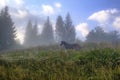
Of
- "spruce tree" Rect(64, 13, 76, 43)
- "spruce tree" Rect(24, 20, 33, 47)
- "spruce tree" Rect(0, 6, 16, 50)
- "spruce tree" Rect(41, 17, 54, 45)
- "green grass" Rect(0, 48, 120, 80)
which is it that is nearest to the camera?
"green grass" Rect(0, 48, 120, 80)

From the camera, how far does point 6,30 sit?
57406 mm

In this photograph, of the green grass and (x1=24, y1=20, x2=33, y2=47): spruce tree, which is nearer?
the green grass

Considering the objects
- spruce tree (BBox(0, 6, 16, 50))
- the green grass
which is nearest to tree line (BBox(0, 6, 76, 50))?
spruce tree (BBox(0, 6, 16, 50))

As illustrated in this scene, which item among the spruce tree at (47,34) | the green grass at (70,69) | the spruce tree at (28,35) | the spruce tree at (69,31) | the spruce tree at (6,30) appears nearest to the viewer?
the green grass at (70,69)

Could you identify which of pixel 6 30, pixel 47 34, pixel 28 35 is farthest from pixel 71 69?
pixel 28 35

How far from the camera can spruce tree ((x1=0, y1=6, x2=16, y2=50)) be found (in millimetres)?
53628

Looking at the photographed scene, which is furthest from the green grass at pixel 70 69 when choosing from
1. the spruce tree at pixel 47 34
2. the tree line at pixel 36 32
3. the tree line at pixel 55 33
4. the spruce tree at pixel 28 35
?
the spruce tree at pixel 28 35

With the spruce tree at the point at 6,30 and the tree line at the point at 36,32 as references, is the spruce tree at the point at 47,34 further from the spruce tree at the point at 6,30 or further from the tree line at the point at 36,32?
the spruce tree at the point at 6,30

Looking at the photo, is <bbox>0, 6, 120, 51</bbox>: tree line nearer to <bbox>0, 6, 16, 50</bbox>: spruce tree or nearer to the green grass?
<bbox>0, 6, 16, 50</bbox>: spruce tree

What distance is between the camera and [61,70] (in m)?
10.9

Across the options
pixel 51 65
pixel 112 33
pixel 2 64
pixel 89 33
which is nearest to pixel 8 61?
pixel 2 64

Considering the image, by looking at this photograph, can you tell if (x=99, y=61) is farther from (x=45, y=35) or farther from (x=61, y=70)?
(x=45, y=35)

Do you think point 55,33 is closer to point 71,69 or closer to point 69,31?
point 69,31

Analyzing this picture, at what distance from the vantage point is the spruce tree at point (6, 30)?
53.6 m
